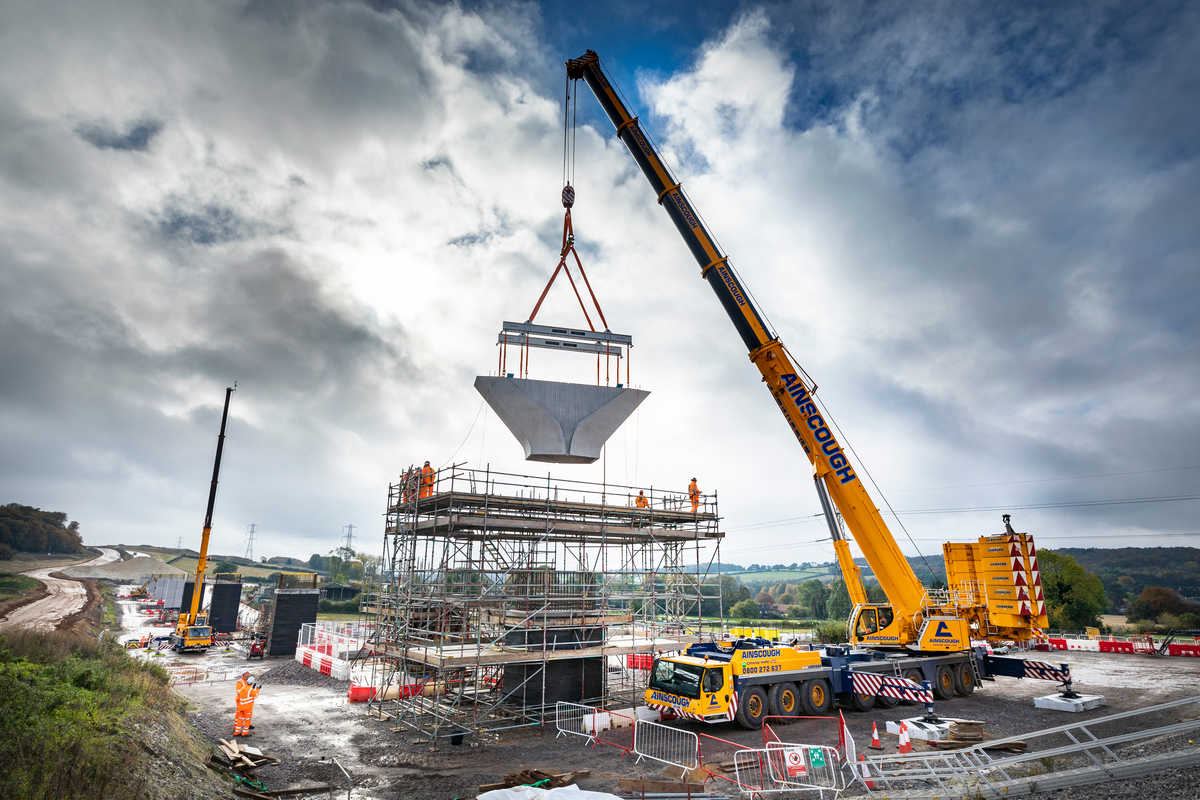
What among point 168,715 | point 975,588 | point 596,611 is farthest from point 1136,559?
point 168,715

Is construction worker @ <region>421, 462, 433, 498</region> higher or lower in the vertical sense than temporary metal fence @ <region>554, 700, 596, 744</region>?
higher

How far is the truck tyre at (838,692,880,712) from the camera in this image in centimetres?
1642

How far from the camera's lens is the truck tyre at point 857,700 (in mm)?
16422

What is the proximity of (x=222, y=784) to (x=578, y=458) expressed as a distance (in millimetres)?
10571

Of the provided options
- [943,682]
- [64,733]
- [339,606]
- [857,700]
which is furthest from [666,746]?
[339,606]

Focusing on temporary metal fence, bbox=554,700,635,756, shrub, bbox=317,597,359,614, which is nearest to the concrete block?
temporary metal fence, bbox=554,700,635,756

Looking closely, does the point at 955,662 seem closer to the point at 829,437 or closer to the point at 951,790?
the point at 829,437

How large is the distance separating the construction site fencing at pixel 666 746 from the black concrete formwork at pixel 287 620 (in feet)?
72.2

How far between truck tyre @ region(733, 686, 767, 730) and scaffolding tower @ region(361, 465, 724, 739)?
133 inches

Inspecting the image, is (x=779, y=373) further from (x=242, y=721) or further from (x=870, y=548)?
(x=242, y=721)

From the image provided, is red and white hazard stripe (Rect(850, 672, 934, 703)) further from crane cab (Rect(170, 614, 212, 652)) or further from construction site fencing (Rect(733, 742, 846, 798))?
crane cab (Rect(170, 614, 212, 652))

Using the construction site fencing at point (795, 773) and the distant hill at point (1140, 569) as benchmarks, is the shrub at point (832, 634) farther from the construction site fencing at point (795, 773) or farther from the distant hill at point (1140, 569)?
the distant hill at point (1140, 569)

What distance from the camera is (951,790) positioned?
8703mm

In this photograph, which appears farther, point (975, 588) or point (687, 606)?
point (687, 606)
